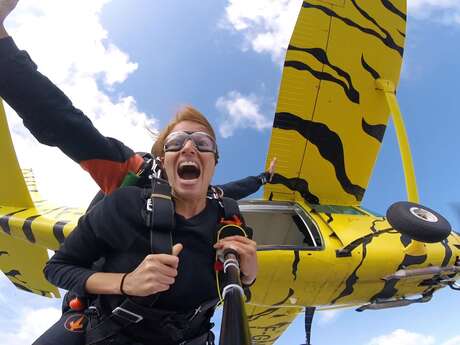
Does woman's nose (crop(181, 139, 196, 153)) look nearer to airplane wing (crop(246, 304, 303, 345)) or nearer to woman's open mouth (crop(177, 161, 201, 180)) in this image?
woman's open mouth (crop(177, 161, 201, 180))

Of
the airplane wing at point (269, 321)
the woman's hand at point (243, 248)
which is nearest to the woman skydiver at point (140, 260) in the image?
the woman's hand at point (243, 248)

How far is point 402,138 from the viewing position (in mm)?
4859

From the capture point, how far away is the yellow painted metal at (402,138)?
450 centimetres

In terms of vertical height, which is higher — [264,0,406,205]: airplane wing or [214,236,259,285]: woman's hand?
[264,0,406,205]: airplane wing

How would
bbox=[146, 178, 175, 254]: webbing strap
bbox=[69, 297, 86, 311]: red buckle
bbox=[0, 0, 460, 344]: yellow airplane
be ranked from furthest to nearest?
bbox=[0, 0, 460, 344]: yellow airplane, bbox=[69, 297, 86, 311]: red buckle, bbox=[146, 178, 175, 254]: webbing strap

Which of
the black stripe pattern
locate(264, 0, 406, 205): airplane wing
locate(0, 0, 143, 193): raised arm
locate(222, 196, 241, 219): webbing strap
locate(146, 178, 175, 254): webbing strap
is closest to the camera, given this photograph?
locate(146, 178, 175, 254): webbing strap

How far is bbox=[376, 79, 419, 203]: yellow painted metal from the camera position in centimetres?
450

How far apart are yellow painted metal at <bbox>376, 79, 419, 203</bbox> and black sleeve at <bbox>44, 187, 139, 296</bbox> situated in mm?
3975

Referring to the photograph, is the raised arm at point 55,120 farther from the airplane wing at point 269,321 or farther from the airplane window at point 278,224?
the airplane wing at point 269,321

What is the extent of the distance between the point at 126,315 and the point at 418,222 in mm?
2701

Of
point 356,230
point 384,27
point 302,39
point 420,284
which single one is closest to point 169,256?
point 356,230

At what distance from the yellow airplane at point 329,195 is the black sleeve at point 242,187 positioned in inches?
26.7

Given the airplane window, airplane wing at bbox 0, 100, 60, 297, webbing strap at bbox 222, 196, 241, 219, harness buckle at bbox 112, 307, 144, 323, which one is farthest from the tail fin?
harness buckle at bbox 112, 307, 144, 323

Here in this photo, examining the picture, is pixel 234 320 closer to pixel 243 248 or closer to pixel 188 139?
pixel 243 248
